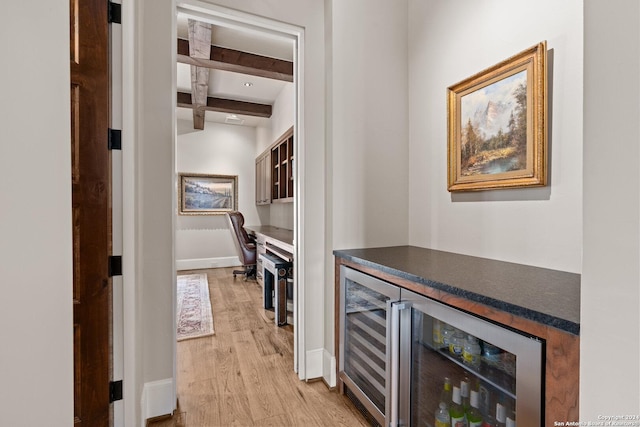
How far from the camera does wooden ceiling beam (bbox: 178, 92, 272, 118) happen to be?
494 cm

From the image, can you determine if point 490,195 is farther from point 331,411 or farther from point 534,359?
point 331,411

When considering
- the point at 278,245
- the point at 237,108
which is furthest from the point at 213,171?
the point at 278,245

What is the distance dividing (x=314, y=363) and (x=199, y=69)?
3.60m

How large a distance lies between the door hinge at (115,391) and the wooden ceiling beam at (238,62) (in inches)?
119

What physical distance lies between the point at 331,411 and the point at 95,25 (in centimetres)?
231

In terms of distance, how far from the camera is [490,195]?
1.71 meters

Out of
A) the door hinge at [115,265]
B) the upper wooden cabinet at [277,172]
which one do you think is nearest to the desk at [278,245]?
the upper wooden cabinet at [277,172]

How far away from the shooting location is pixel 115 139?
4.67 ft

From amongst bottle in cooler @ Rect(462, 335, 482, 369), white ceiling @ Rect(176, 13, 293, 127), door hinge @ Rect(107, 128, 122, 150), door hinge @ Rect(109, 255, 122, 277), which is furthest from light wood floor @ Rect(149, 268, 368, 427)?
white ceiling @ Rect(176, 13, 293, 127)

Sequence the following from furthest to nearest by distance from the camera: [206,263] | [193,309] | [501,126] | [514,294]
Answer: [206,263]
[193,309]
[501,126]
[514,294]

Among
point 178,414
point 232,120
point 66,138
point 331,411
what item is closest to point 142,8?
point 66,138

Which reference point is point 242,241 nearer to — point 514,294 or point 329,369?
point 329,369

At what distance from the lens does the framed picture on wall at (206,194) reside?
5.99 meters

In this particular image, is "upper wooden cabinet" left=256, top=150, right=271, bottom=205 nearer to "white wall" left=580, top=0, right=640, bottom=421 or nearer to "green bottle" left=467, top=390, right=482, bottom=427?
"green bottle" left=467, top=390, right=482, bottom=427
